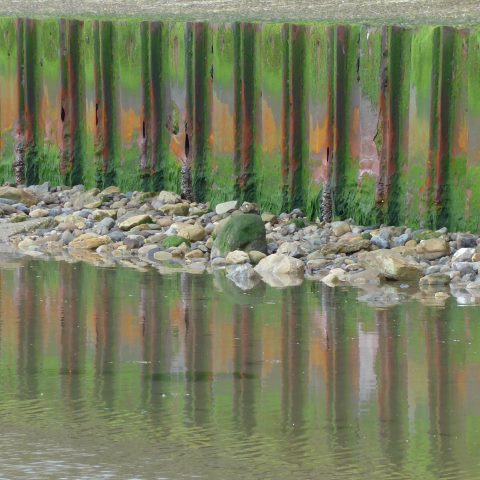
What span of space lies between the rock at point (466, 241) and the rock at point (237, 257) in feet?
5.54

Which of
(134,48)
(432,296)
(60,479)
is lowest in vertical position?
(60,479)

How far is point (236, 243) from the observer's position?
48.4 ft

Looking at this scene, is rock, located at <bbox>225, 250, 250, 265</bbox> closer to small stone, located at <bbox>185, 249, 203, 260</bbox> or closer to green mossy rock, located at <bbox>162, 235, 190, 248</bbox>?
small stone, located at <bbox>185, 249, 203, 260</bbox>

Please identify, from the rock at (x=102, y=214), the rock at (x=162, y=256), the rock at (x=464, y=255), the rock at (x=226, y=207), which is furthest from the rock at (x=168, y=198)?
the rock at (x=464, y=255)

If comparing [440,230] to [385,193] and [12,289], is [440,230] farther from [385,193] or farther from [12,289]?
[12,289]

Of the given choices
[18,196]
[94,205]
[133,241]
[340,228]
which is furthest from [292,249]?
[18,196]

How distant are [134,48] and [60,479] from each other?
31.6ft

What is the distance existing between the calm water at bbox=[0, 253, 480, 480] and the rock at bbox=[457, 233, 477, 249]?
129 cm

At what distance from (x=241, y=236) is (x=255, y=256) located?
8.9 inches

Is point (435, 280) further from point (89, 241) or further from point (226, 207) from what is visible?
point (89, 241)

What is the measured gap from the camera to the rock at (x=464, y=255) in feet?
46.0

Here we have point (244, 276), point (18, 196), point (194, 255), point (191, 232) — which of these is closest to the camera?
point (244, 276)

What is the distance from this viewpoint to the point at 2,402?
9.75 m

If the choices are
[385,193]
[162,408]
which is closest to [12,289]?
[385,193]
